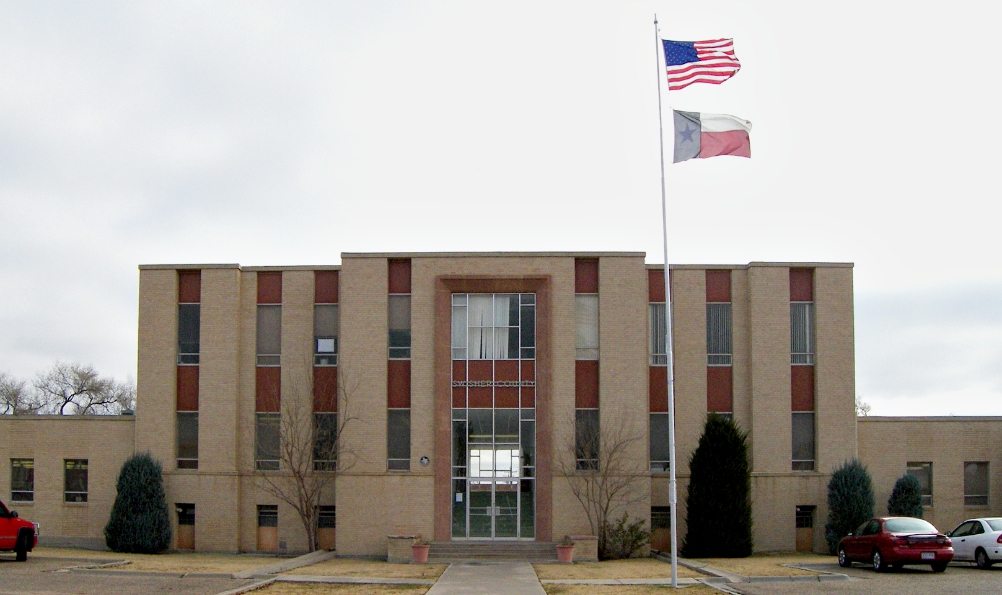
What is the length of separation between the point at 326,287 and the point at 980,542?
23171 millimetres

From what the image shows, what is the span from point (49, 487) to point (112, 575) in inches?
502

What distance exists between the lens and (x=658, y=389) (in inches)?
1446

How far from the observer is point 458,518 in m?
35.5

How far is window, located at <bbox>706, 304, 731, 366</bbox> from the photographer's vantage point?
36969mm

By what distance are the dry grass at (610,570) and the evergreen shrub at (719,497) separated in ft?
6.17

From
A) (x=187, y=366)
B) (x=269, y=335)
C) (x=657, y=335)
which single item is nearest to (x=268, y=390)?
(x=269, y=335)

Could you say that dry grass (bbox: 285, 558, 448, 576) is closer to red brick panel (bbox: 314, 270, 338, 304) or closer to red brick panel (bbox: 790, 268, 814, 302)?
red brick panel (bbox: 314, 270, 338, 304)

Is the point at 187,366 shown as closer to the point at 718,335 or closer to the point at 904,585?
the point at 718,335

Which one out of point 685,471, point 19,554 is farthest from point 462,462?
point 19,554

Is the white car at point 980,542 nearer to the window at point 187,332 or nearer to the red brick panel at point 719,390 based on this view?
the red brick panel at point 719,390

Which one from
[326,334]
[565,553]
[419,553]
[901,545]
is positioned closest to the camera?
[901,545]

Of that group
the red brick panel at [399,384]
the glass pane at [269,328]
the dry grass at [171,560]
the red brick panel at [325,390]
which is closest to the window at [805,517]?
the red brick panel at [399,384]

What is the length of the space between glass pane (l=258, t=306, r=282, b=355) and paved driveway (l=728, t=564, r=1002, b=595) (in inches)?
782

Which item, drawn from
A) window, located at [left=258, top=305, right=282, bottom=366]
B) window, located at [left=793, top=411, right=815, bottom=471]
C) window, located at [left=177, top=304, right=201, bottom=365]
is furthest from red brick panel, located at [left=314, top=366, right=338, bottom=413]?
window, located at [left=793, top=411, right=815, bottom=471]
